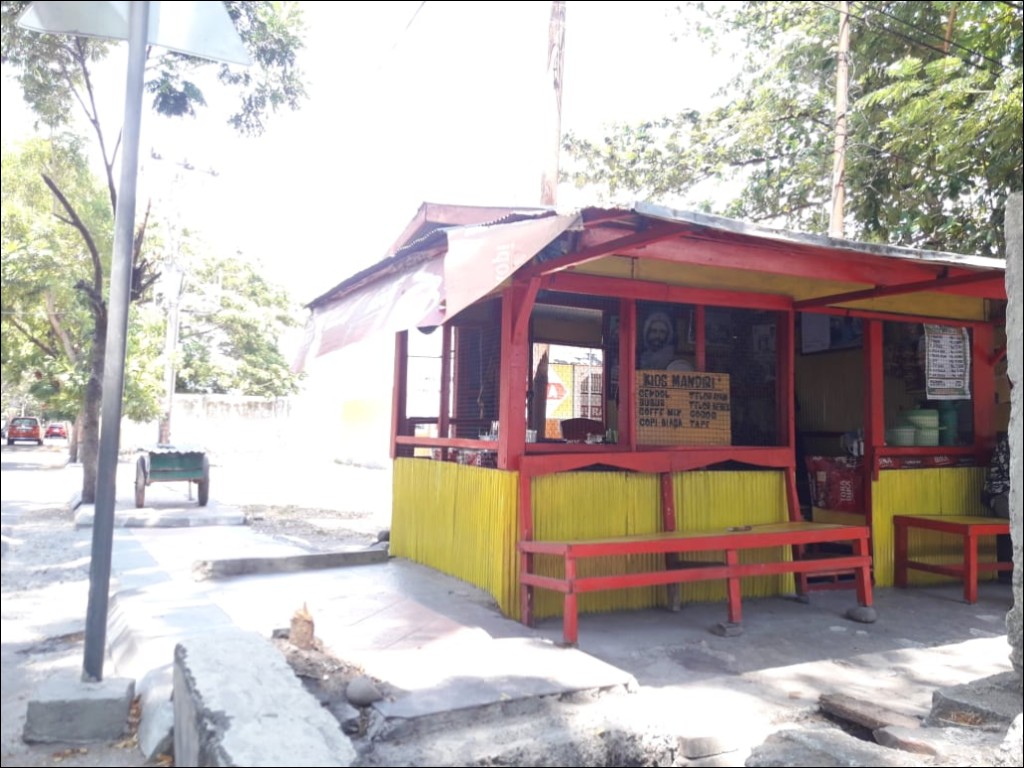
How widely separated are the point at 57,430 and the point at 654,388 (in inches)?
1544

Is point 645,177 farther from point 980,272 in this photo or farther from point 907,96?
point 980,272

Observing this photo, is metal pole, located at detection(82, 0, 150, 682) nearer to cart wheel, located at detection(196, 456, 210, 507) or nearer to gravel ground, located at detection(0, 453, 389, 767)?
gravel ground, located at detection(0, 453, 389, 767)

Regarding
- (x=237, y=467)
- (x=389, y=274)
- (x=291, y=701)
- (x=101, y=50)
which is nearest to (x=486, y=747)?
(x=291, y=701)

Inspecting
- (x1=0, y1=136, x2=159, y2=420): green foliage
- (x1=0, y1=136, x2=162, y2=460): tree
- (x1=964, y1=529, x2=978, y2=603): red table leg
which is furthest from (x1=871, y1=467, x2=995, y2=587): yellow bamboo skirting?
(x1=0, y1=136, x2=162, y2=460): tree

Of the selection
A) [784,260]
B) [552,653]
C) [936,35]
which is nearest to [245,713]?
[552,653]

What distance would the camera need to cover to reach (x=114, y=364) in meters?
4.12

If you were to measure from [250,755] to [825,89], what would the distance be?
536 inches

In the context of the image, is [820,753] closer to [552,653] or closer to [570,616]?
[552,653]

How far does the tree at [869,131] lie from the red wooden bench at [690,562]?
5200 millimetres

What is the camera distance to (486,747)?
10.9ft

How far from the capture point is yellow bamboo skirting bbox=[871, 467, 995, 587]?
7684 millimetres

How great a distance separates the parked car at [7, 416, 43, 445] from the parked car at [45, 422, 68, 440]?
1735mm

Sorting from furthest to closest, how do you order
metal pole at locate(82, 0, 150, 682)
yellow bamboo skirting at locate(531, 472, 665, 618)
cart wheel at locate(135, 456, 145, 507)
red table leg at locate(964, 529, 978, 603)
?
cart wheel at locate(135, 456, 145, 507), red table leg at locate(964, 529, 978, 603), yellow bamboo skirting at locate(531, 472, 665, 618), metal pole at locate(82, 0, 150, 682)

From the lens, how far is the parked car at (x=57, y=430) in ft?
126
